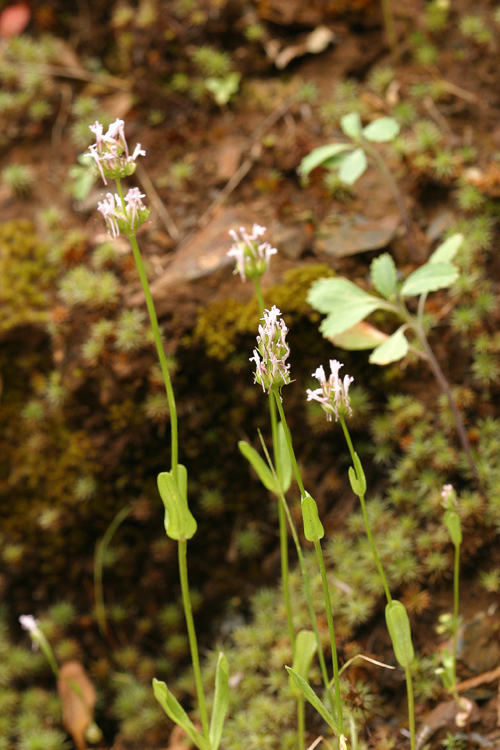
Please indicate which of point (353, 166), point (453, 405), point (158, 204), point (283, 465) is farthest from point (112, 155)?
point (158, 204)

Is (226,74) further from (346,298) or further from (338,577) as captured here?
(338,577)

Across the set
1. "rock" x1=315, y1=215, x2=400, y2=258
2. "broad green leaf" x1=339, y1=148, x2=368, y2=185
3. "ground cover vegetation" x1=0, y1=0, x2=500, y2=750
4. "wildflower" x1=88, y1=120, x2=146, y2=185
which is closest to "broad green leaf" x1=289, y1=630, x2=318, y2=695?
"ground cover vegetation" x1=0, y1=0, x2=500, y2=750

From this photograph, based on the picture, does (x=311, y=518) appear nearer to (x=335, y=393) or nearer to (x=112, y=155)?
(x=335, y=393)

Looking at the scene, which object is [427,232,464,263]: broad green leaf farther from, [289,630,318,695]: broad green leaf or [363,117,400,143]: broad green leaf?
[289,630,318,695]: broad green leaf

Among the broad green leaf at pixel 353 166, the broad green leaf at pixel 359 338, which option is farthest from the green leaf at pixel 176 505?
the broad green leaf at pixel 353 166

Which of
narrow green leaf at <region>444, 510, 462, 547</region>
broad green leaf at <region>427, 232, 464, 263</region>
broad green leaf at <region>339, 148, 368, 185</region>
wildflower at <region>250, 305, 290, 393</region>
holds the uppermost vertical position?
broad green leaf at <region>339, 148, 368, 185</region>

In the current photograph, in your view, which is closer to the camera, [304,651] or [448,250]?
[304,651]
